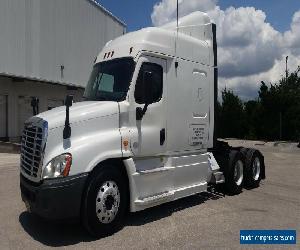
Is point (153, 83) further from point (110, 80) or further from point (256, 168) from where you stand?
point (256, 168)

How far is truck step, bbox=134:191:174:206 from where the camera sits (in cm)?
673

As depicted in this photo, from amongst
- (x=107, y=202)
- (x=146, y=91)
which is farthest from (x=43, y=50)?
(x=107, y=202)

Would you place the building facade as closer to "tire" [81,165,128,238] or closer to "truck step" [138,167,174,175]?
"truck step" [138,167,174,175]

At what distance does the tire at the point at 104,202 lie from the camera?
600 cm

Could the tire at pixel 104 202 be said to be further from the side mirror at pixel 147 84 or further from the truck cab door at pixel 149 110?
the side mirror at pixel 147 84

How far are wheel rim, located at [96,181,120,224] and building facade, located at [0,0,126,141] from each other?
16.6 metres

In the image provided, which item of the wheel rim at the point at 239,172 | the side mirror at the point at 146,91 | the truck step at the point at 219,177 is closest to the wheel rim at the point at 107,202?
the side mirror at the point at 146,91

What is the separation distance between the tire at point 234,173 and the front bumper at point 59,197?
4.47m

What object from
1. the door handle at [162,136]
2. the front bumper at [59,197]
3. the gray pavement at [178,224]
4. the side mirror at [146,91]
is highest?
the side mirror at [146,91]

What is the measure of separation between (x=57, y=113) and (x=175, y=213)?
3012mm

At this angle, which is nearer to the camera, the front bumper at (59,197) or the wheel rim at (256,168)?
the front bumper at (59,197)

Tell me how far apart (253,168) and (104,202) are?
18.1 ft

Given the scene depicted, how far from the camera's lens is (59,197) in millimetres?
5695

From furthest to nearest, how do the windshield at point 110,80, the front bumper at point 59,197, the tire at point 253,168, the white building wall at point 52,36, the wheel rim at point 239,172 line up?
the white building wall at point 52,36, the tire at point 253,168, the wheel rim at point 239,172, the windshield at point 110,80, the front bumper at point 59,197
